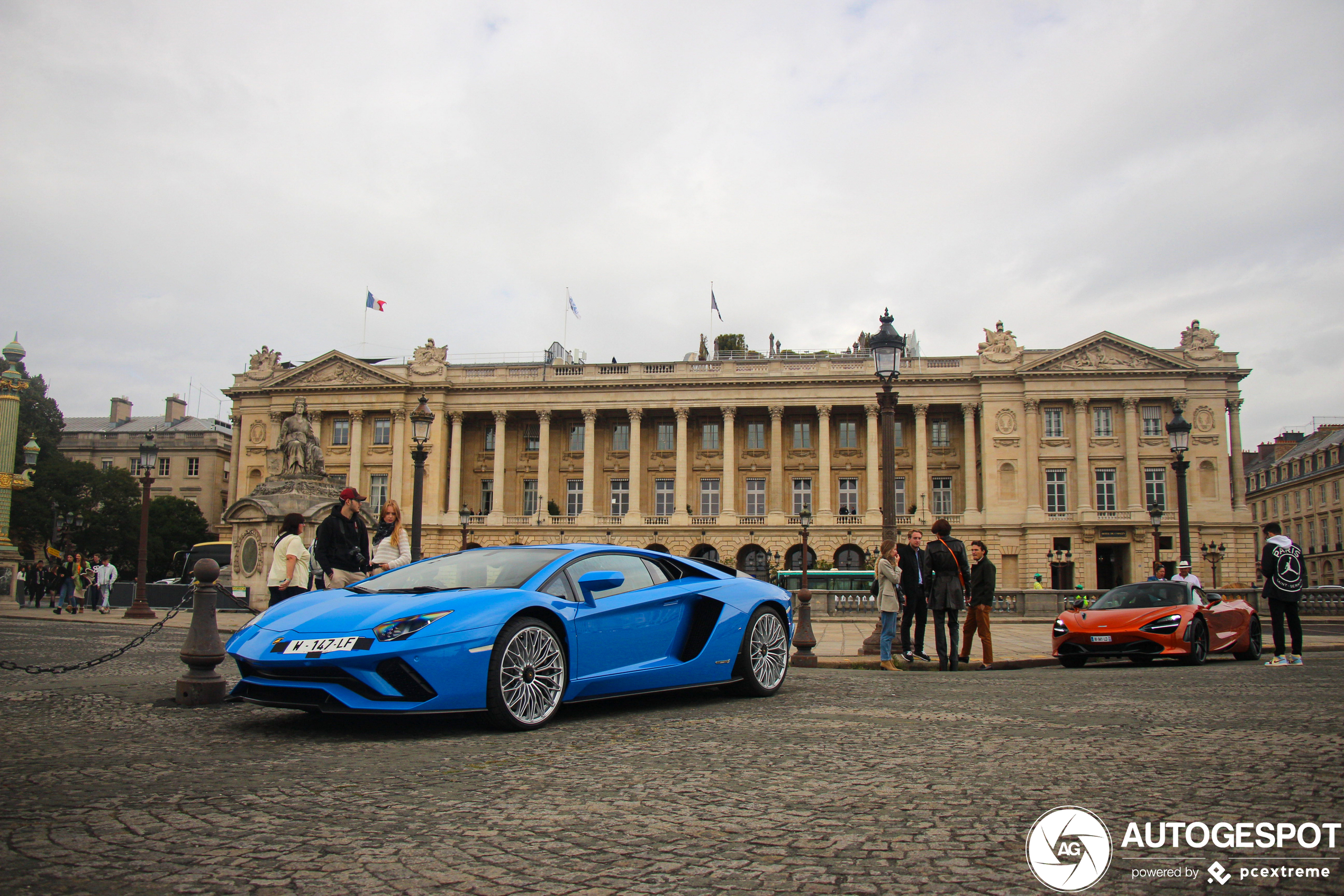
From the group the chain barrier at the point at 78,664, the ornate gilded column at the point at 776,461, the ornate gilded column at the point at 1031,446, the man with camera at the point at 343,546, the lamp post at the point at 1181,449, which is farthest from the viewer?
the ornate gilded column at the point at 776,461

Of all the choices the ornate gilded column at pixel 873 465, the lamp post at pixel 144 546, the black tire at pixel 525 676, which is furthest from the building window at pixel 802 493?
the black tire at pixel 525 676

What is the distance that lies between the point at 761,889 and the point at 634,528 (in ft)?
199

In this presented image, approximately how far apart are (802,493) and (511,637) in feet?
197

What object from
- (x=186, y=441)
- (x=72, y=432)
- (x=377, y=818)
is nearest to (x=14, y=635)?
(x=377, y=818)

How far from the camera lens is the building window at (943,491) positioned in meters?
64.5

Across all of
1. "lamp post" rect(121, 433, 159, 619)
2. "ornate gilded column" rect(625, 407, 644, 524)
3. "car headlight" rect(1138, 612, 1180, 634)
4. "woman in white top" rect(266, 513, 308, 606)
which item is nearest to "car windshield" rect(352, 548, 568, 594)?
"woman in white top" rect(266, 513, 308, 606)

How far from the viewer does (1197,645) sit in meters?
13.3

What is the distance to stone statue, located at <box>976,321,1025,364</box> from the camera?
61.2 metres

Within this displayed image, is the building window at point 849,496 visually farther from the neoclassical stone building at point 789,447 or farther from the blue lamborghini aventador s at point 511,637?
the blue lamborghini aventador s at point 511,637

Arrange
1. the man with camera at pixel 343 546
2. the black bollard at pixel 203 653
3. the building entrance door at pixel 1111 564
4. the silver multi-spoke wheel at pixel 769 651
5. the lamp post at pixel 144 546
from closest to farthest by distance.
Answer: the black bollard at pixel 203 653 < the silver multi-spoke wheel at pixel 769 651 < the man with camera at pixel 343 546 < the lamp post at pixel 144 546 < the building entrance door at pixel 1111 564

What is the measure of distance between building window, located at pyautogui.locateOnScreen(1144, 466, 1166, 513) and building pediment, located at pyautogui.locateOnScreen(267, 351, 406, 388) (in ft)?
160

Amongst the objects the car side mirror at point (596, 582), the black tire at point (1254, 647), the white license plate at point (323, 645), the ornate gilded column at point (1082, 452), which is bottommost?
the black tire at point (1254, 647)

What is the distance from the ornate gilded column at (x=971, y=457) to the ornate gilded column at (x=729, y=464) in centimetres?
1479

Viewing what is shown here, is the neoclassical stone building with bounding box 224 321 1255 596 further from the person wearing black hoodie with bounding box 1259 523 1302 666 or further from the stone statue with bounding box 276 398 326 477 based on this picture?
the person wearing black hoodie with bounding box 1259 523 1302 666
